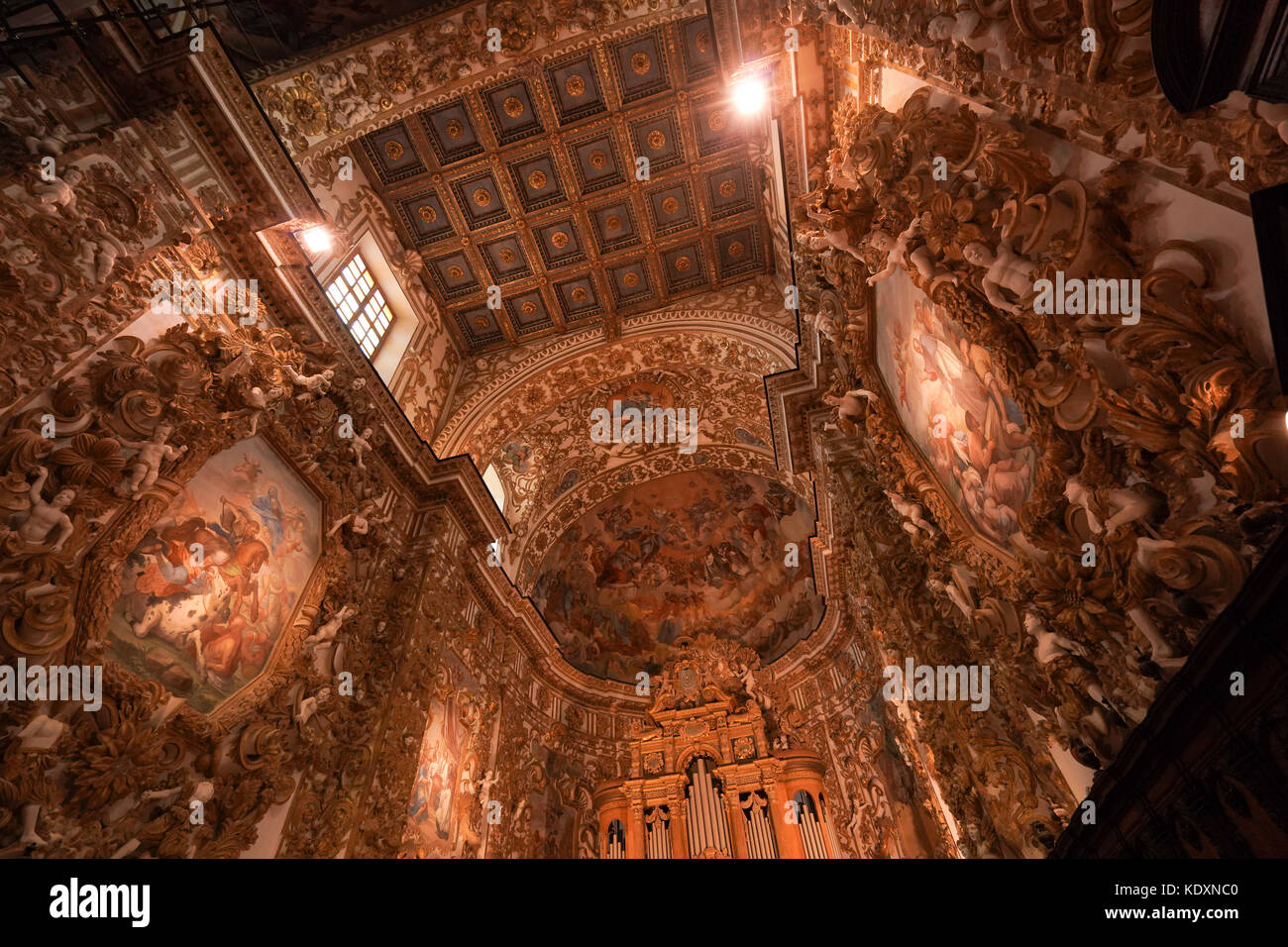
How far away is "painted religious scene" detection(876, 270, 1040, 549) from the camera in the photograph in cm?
427

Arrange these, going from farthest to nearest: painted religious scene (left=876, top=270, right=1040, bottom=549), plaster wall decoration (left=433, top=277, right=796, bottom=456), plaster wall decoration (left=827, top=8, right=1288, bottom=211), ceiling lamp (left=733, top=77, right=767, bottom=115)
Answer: plaster wall decoration (left=433, top=277, right=796, bottom=456) < ceiling lamp (left=733, top=77, right=767, bottom=115) < painted religious scene (left=876, top=270, right=1040, bottom=549) < plaster wall decoration (left=827, top=8, right=1288, bottom=211)

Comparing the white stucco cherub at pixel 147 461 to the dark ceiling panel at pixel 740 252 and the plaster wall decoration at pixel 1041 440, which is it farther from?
the dark ceiling panel at pixel 740 252

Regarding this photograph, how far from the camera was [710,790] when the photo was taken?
43.7 ft

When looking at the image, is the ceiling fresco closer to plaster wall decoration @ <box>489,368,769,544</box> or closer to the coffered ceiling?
plaster wall decoration @ <box>489,368,769,544</box>

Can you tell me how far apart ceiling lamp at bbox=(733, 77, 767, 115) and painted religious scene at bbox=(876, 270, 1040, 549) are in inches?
191

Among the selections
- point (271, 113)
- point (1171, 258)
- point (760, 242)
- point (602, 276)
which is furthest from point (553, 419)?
point (1171, 258)

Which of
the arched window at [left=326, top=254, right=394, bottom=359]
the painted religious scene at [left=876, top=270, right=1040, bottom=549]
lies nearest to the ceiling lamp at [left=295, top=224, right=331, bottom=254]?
the arched window at [left=326, top=254, right=394, bottom=359]

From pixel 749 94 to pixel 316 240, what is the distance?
23.9 ft

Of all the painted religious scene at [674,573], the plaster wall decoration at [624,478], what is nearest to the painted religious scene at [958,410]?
the plaster wall decoration at [624,478]

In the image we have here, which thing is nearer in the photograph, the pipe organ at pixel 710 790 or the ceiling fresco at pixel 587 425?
the pipe organ at pixel 710 790

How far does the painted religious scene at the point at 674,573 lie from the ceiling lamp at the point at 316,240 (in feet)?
29.6

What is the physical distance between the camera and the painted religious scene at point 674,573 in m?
15.7

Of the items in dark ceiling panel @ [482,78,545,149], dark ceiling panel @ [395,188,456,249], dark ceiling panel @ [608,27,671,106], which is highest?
dark ceiling panel @ [608,27,671,106]

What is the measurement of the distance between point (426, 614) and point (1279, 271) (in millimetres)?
9472
